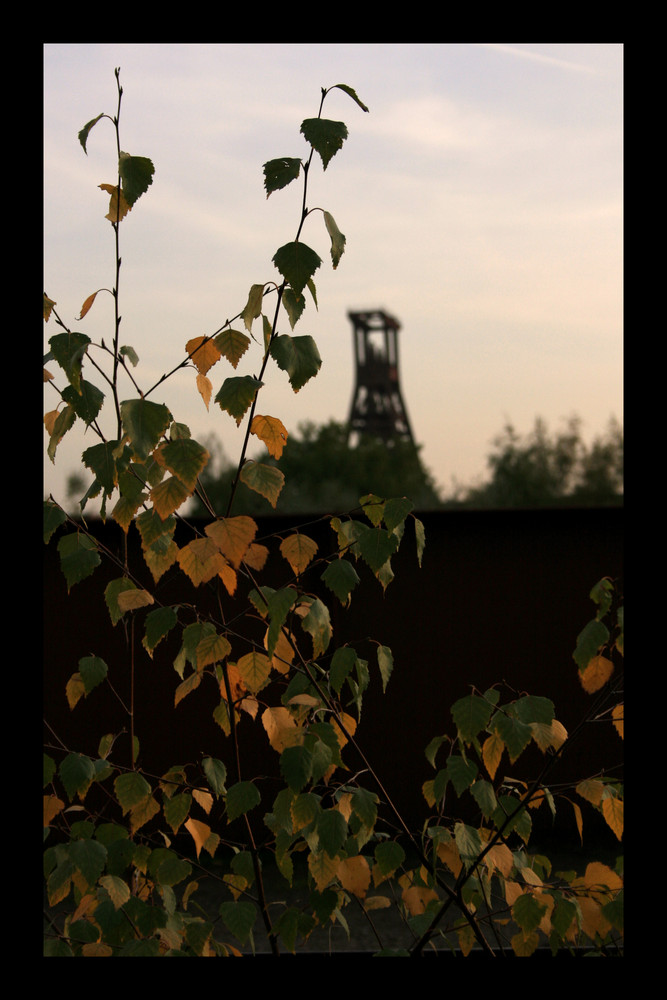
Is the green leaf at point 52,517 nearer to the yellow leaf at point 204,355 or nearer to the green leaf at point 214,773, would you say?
the yellow leaf at point 204,355

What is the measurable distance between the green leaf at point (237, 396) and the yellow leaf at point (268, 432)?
0.12 m

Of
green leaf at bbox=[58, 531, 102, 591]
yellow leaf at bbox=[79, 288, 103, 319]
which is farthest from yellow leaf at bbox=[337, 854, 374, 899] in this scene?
yellow leaf at bbox=[79, 288, 103, 319]

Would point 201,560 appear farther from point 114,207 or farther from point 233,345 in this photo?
point 114,207

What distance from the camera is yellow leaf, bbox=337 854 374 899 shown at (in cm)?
149

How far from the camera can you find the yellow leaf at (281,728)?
137cm

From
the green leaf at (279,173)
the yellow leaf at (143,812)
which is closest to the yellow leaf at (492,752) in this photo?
the yellow leaf at (143,812)

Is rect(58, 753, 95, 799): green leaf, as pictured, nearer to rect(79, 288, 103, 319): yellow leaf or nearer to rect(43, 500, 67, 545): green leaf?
rect(43, 500, 67, 545): green leaf

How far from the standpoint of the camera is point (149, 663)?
417 cm

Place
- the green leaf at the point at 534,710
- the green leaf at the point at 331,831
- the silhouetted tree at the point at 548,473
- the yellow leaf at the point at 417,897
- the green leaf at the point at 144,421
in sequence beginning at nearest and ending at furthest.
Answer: the green leaf at the point at 144,421 → the green leaf at the point at 331,831 → the green leaf at the point at 534,710 → the yellow leaf at the point at 417,897 → the silhouetted tree at the point at 548,473

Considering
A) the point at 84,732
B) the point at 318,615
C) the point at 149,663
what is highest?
the point at 318,615

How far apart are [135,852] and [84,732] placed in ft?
9.24
